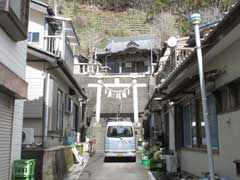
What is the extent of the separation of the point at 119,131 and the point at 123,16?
155 ft

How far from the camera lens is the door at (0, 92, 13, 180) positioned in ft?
23.2

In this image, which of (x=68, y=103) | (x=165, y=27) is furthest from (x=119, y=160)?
(x=165, y=27)

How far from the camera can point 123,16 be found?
61969 millimetres

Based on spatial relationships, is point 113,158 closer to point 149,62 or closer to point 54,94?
point 54,94

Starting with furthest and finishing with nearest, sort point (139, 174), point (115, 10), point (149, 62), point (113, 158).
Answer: point (115, 10) < point (149, 62) < point (113, 158) < point (139, 174)

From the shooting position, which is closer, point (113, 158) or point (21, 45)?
point (21, 45)

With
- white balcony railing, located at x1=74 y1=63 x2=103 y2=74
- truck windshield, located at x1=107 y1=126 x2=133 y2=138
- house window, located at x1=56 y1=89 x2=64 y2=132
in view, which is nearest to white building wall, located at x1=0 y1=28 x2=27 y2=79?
house window, located at x1=56 y1=89 x2=64 y2=132

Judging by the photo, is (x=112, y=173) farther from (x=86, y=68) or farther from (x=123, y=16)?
(x=123, y=16)

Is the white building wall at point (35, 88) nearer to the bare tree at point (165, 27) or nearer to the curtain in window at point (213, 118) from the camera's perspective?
the curtain in window at point (213, 118)

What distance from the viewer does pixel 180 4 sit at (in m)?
50.7

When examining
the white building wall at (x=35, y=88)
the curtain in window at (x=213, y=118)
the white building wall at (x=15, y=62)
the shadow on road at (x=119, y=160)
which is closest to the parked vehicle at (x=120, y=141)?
the shadow on road at (x=119, y=160)

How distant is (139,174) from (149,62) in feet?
100

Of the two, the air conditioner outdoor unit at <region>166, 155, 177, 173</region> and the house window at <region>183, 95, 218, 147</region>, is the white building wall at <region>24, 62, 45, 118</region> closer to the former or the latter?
the air conditioner outdoor unit at <region>166, 155, 177, 173</region>

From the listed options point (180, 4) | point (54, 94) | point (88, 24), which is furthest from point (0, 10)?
point (88, 24)
